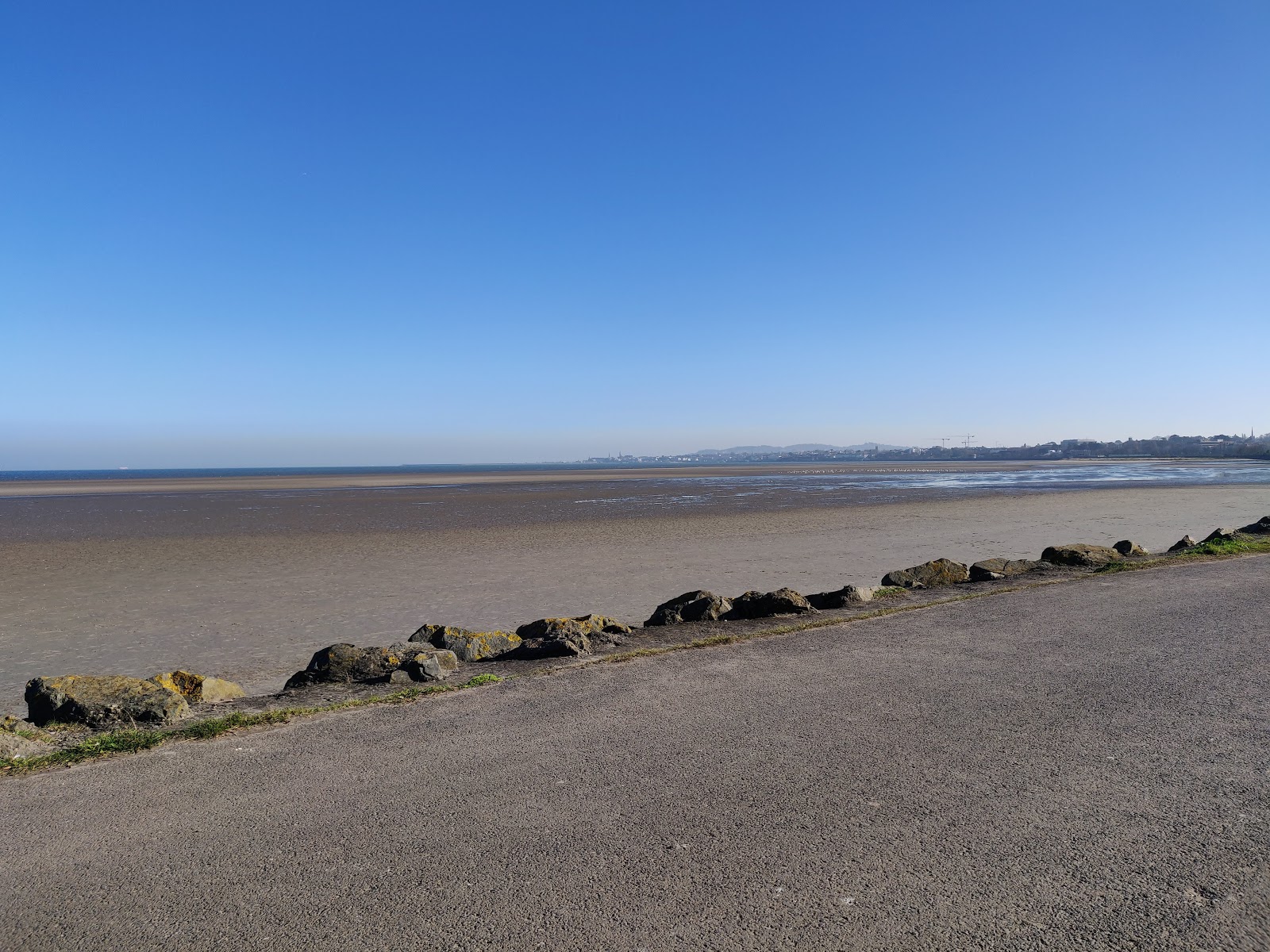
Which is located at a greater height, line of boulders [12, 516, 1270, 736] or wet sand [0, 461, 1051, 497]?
wet sand [0, 461, 1051, 497]

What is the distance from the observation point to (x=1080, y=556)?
14469 millimetres

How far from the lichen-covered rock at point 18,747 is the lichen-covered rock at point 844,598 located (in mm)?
8990

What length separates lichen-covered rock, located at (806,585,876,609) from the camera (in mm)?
11609

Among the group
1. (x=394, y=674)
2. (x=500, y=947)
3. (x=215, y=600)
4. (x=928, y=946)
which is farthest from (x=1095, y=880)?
(x=215, y=600)

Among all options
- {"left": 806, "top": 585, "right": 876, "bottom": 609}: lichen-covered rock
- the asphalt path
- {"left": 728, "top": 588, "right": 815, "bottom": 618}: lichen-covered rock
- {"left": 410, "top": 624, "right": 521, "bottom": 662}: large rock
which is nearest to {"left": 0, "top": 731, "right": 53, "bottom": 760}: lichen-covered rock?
the asphalt path

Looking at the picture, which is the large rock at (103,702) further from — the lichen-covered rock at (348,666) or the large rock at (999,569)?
the large rock at (999,569)

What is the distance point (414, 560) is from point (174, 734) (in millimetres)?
16025

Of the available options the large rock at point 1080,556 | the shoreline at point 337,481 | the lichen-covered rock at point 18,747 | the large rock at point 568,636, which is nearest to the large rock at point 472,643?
the large rock at point 568,636

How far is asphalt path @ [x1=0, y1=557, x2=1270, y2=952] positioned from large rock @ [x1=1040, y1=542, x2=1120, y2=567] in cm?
716

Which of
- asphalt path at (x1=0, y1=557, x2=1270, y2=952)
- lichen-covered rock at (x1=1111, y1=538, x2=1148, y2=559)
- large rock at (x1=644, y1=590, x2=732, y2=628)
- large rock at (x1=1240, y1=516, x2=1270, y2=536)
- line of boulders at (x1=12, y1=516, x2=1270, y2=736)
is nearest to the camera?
asphalt path at (x1=0, y1=557, x2=1270, y2=952)

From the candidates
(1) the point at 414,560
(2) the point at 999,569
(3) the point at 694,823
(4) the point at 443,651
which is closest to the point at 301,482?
(1) the point at 414,560

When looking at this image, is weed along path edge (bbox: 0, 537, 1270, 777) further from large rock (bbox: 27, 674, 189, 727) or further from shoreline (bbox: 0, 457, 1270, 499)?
shoreline (bbox: 0, 457, 1270, 499)

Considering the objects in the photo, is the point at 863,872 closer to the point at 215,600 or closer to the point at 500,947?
the point at 500,947

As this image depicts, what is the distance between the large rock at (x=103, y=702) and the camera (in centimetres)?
677
